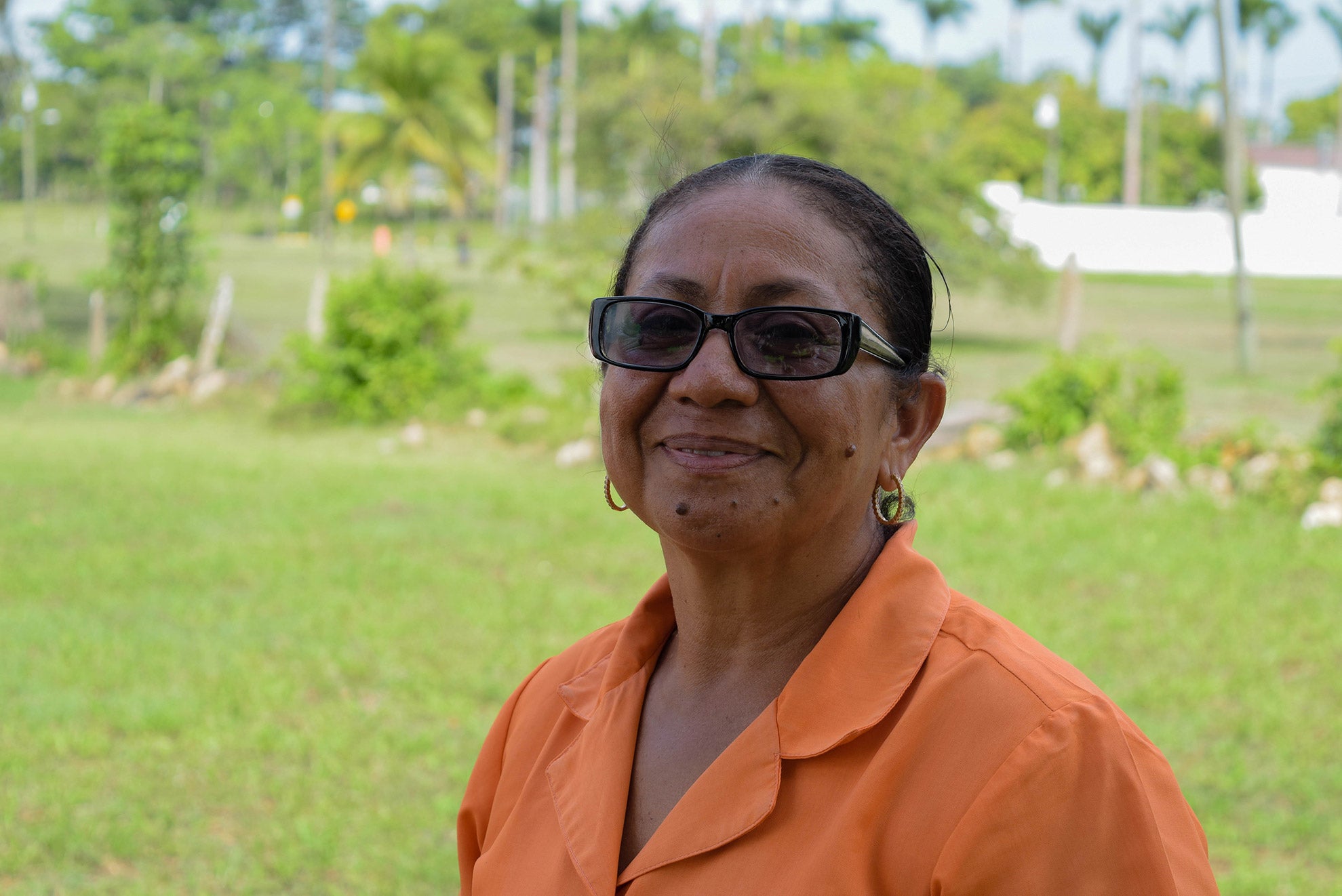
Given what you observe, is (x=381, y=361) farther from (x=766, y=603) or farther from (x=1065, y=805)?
(x=1065, y=805)

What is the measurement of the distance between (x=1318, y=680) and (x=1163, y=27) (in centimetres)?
6268

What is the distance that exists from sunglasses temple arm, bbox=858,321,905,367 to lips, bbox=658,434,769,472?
0.64ft

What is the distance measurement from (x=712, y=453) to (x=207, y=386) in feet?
42.5

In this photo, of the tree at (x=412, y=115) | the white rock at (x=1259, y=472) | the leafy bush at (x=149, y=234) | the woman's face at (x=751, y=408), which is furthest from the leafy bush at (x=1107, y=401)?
the tree at (x=412, y=115)

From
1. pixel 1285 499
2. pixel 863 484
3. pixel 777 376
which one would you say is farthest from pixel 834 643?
pixel 1285 499

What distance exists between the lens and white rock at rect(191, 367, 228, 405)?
13.4m

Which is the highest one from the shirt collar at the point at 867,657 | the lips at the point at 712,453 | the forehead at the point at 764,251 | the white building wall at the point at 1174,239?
the white building wall at the point at 1174,239

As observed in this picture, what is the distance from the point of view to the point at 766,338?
5.44ft

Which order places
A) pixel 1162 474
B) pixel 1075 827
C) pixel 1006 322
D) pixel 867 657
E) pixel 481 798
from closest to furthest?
pixel 1075 827, pixel 867 657, pixel 481 798, pixel 1162 474, pixel 1006 322

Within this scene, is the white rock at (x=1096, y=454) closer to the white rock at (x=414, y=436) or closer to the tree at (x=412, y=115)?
the white rock at (x=414, y=436)

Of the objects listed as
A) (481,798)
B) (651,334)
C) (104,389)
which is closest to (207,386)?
(104,389)

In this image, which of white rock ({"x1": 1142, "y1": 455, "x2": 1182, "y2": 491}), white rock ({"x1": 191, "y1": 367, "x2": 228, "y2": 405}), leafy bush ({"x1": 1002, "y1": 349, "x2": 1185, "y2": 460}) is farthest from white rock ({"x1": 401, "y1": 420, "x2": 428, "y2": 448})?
white rock ({"x1": 1142, "y1": 455, "x2": 1182, "y2": 491})

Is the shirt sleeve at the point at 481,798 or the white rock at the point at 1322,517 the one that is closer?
the shirt sleeve at the point at 481,798

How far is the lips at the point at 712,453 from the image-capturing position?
5.46 ft
